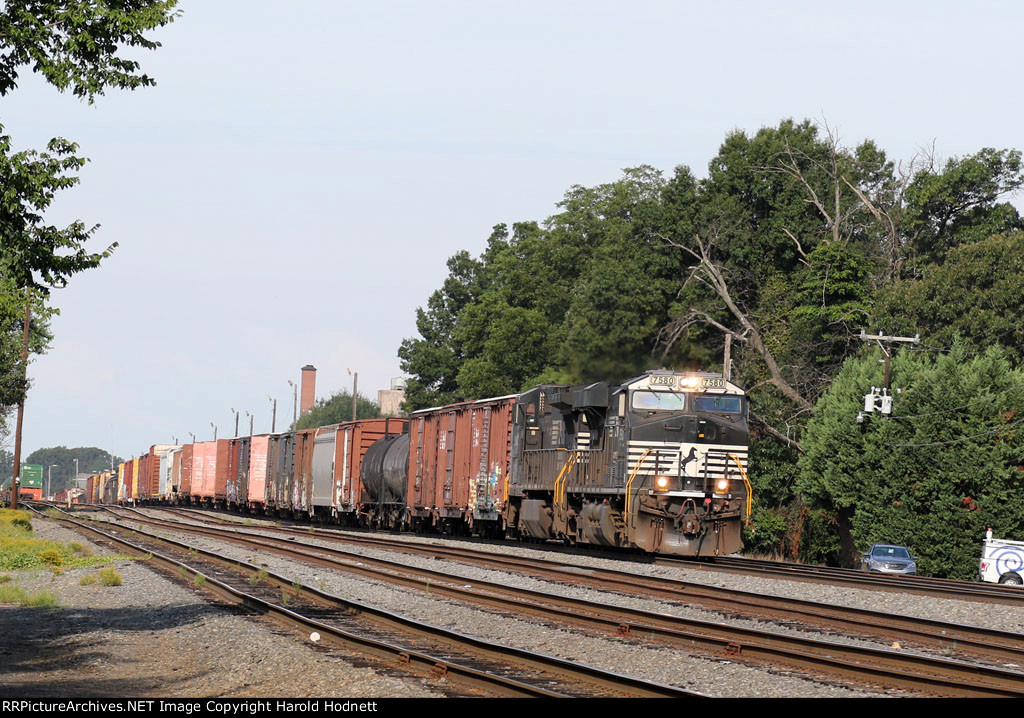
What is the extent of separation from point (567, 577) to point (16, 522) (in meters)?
25.1

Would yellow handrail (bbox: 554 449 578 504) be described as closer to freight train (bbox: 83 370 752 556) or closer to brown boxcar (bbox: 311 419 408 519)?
freight train (bbox: 83 370 752 556)

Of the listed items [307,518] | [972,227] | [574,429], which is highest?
[972,227]

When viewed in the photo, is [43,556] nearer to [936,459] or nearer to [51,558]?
[51,558]

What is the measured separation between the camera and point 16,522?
39.7 meters

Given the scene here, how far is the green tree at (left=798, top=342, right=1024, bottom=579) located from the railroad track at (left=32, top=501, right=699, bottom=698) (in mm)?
28871

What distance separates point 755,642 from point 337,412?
160m

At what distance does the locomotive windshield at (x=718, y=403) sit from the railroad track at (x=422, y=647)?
32.0 feet

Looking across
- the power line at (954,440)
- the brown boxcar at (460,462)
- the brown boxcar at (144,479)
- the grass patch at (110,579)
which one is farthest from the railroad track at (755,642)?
the brown boxcar at (144,479)

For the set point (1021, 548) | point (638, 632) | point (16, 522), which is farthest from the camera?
point (16, 522)

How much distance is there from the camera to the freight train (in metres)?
25.2

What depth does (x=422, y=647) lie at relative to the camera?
1316 cm

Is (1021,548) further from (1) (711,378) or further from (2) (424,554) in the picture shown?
(2) (424,554)
